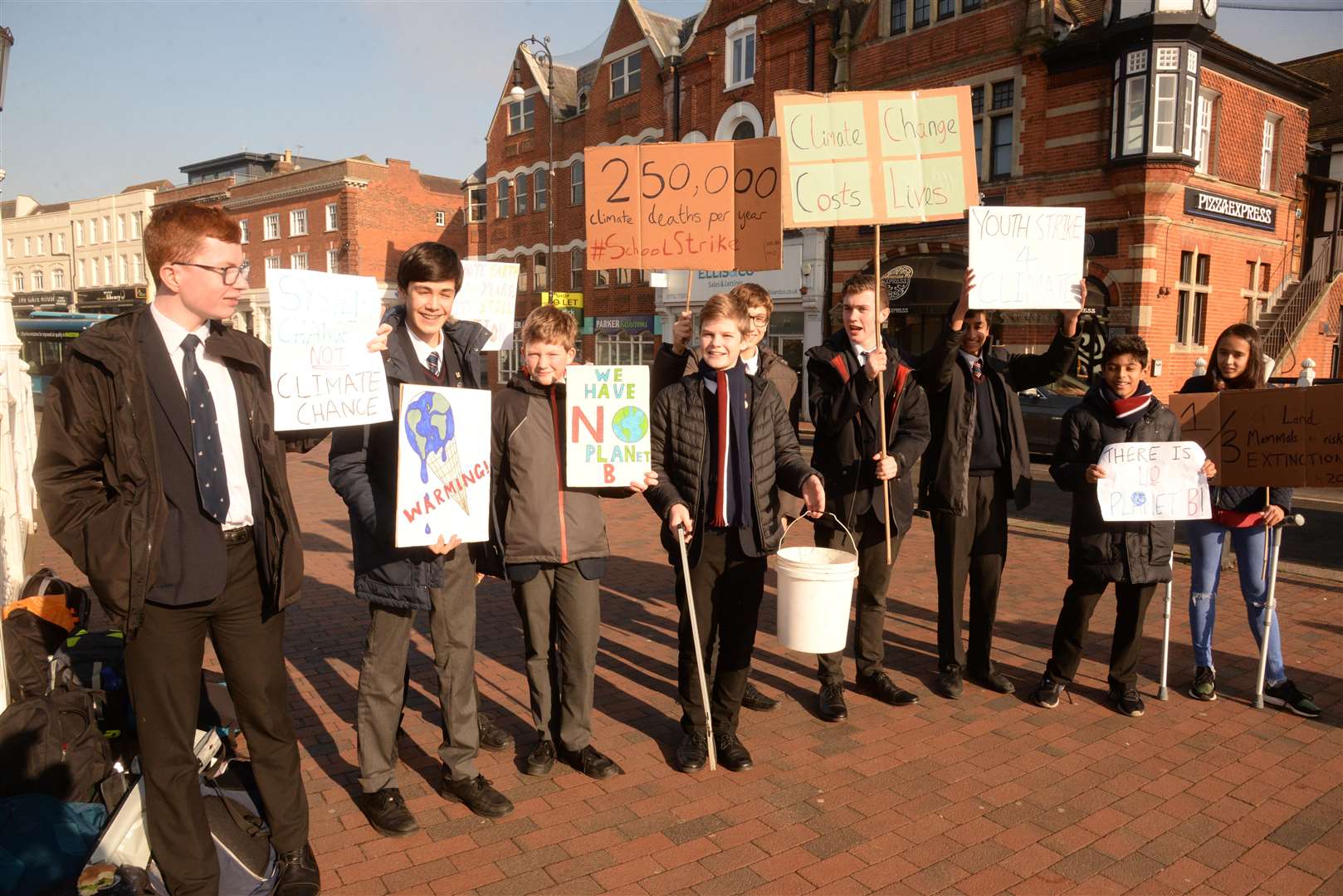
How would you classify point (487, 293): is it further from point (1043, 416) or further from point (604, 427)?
point (1043, 416)

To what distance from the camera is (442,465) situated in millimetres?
3527

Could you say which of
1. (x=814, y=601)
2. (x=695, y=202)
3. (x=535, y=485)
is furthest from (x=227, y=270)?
(x=695, y=202)

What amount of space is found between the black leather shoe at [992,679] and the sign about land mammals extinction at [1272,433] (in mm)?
1606

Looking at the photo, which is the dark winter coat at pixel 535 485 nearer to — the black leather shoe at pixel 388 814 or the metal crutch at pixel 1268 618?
the black leather shoe at pixel 388 814

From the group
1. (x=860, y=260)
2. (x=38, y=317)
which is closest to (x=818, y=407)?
(x=860, y=260)

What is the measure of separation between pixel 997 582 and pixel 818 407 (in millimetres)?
1487

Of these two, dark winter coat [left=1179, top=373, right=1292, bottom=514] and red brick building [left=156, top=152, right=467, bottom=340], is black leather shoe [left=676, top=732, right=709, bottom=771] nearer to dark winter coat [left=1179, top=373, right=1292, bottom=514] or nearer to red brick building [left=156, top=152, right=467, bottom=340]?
dark winter coat [left=1179, top=373, right=1292, bottom=514]

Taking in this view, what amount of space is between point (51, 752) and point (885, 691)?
3.88m

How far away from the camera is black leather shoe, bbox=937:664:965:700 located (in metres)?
5.01

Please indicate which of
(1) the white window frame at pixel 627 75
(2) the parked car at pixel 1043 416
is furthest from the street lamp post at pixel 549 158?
(2) the parked car at pixel 1043 416

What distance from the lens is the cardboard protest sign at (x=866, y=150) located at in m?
5.46

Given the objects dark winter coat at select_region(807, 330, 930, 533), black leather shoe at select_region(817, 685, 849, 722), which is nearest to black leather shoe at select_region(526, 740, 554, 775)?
black leather shoe at select_region(817, 685, 849, 722)

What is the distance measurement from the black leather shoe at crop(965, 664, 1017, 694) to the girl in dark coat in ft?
3.30

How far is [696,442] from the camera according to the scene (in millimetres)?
4195
